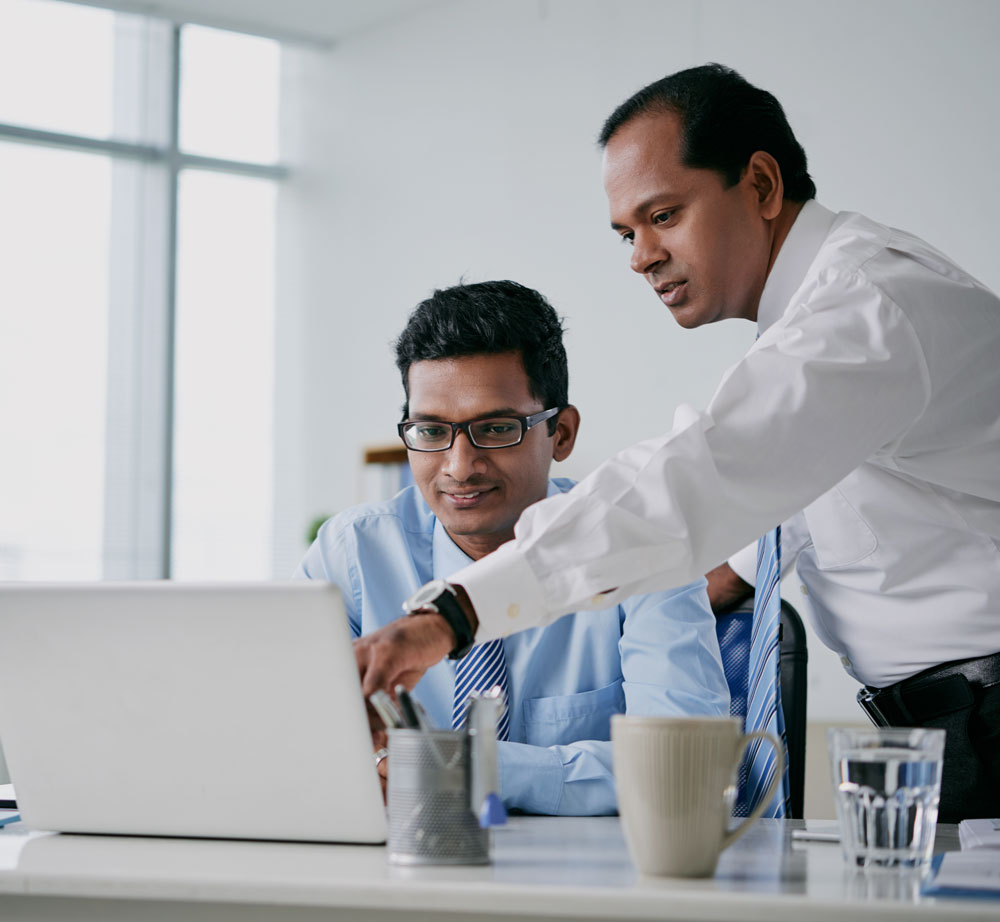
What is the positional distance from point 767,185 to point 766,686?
26.6 inches

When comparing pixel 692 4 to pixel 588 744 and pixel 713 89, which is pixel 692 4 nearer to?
pixel 713 89

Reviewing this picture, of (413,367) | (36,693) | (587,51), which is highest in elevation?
(587,51)

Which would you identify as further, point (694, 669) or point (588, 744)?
point (694, 669)

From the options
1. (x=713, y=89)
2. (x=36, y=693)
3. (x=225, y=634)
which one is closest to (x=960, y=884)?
(x=225, y=634)

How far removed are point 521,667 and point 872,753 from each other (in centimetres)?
74

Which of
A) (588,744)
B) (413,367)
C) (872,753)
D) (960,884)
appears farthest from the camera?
(413,367)

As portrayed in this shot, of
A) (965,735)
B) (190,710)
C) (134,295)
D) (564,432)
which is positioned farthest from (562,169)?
(190,710)

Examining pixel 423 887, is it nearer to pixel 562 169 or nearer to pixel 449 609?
pixel 449 609

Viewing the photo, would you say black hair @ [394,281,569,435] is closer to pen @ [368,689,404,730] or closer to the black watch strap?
the black watch strap

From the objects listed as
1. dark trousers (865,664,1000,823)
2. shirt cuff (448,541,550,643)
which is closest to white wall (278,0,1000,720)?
dark trousers (865,664,1000,823)

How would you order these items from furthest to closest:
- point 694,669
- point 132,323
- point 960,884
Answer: point 132,323 → point 694,669 → point 960,884

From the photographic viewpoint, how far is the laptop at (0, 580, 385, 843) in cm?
101

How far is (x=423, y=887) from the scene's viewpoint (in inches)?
34.0

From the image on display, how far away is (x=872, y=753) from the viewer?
97 cm
